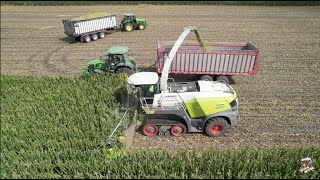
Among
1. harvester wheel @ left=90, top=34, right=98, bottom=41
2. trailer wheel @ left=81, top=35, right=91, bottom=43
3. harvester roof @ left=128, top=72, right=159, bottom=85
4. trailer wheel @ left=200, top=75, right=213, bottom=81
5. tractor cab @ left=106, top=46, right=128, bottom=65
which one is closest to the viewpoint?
harvester roof @ left=128, top=72, right=159, bottom=85

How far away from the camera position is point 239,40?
66.4 ft

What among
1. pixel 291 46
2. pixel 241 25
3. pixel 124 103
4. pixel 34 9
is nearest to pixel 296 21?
pixel 241 25

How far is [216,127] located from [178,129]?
1.43 m

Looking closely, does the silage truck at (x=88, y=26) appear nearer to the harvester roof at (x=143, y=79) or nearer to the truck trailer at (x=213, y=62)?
the truck trailer at (x=213, y=62)

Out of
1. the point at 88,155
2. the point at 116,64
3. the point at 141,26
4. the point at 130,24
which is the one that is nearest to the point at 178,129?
the point at 88,155

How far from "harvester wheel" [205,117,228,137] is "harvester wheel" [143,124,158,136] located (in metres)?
1.93

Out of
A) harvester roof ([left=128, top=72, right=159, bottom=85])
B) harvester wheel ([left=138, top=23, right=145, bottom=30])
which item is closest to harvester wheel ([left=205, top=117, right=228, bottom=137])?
harvester roof ([left=128, top=72, right=159, bottom=85])

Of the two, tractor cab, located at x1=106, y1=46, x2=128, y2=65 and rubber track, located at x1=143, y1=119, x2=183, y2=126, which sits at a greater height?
tractor cab, located at x1=106, y1=46, x2=128, y2=65

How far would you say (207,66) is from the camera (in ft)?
39.2

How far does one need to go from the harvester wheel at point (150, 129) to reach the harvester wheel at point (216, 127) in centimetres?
193

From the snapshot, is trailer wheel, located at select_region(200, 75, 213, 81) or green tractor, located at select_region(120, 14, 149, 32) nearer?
trailer wheel, located at select_region(200, 75, 213, 81)

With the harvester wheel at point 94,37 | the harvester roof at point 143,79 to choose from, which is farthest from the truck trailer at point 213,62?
the harvester wheel at point 94,37

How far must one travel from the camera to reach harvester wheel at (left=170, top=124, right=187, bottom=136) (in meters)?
8.60

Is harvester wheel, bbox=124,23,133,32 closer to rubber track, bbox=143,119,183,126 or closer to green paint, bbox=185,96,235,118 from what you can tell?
rubber track, bbox=143,119,183,126
